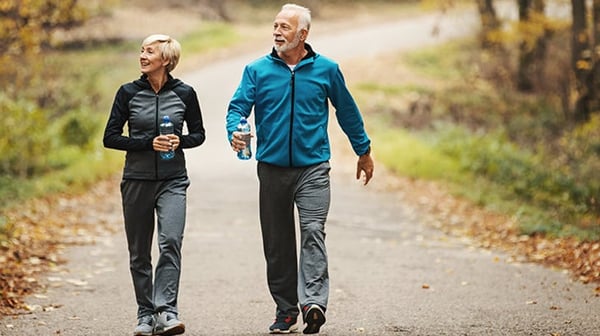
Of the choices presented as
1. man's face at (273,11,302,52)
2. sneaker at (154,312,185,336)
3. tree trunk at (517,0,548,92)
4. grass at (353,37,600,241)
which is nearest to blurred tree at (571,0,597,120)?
grass at (353,37,600,241)

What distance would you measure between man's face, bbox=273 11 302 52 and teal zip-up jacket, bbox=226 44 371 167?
0.32ft

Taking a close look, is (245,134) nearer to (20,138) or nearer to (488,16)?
(20,138)

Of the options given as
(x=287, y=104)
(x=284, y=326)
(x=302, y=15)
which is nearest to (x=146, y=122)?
(x=287, y=104)

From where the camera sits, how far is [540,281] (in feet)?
30.9

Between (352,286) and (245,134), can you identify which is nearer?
(245,134)

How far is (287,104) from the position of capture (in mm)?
6695

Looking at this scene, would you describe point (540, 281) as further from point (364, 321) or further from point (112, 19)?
point (112, 19)

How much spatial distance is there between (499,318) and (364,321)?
1.02 metres

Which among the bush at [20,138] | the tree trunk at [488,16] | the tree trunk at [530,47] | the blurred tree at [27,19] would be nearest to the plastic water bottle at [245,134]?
the blurred tree at [27,19]

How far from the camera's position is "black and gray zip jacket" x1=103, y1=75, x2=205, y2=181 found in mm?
6609

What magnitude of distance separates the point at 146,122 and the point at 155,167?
0.30 meters

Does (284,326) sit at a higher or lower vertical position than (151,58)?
lower

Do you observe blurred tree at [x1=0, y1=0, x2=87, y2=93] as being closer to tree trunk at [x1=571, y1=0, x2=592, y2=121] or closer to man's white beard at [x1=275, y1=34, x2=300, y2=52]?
man's white beard at [x1=275, y1=34, x2=300, y2=52]

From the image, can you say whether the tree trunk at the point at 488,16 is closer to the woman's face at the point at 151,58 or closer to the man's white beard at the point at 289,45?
the man's white beard at the point at 289,45
